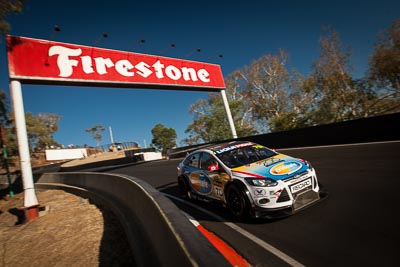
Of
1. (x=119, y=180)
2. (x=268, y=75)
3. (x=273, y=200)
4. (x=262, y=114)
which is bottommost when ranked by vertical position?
(x=273, y=200)

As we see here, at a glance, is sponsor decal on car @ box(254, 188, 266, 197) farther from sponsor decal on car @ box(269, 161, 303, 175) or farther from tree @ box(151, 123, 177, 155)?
tree @ box(151, 123, 177, 155)

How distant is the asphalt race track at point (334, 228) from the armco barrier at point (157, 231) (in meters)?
1.35

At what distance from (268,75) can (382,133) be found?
2875 cm

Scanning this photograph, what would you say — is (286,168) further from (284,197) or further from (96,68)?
(96,68)

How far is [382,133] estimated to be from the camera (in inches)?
486

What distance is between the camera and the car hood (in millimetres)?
5554

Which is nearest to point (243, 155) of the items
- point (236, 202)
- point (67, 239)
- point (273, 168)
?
point (273, 168)

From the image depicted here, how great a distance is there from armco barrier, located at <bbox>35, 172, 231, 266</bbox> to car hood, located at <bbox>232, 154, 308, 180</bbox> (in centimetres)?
177

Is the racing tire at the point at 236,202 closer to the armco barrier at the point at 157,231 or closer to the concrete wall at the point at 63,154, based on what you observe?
the armco barrier at the point at 157,231

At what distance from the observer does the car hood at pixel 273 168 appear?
219 inches

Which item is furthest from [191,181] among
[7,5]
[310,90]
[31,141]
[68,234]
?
[31,141]

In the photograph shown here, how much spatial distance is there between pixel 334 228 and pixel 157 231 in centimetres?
283

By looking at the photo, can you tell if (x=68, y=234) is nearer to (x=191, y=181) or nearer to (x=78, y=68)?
(x=191, y=181)

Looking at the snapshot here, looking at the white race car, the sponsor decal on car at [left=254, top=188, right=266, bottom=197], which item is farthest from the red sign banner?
the sponsor decal on car at [left=254, top=188, right=266, bottom=197]
